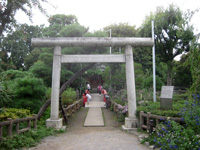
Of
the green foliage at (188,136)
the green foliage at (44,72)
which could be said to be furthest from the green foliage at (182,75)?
the green foliage at (188,136)

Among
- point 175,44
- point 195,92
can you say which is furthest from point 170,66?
point 195,92

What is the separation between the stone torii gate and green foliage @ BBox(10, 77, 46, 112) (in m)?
1.54

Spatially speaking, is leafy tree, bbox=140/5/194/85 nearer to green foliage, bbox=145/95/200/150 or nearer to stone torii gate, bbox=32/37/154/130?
stone torii gate, bbox=32/37/154/130

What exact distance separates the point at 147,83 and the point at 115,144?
1351cm

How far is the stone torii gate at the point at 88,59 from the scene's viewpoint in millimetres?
8156

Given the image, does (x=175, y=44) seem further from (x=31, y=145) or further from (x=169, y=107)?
(x=31, y=145)

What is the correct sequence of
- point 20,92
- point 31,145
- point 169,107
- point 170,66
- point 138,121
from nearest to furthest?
point 31,145
point 169,107
point 138,121
point 20,92
point 170,66

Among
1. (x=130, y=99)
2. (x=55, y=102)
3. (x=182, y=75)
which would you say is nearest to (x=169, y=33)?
(x=182, y=75)

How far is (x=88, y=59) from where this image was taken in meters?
8.34

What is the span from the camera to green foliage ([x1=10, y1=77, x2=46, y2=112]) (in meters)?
8.90

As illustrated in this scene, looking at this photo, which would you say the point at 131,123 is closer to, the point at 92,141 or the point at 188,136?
the point at 92,141

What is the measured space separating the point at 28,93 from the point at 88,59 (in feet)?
11.3

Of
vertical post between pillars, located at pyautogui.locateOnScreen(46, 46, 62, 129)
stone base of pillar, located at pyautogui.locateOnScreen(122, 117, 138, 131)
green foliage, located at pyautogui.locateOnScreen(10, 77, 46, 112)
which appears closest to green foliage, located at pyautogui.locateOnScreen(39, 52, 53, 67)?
green foliage, located at pyautogui.locateOnScreen(10, 77, 46, 112)

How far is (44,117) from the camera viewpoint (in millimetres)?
9828
